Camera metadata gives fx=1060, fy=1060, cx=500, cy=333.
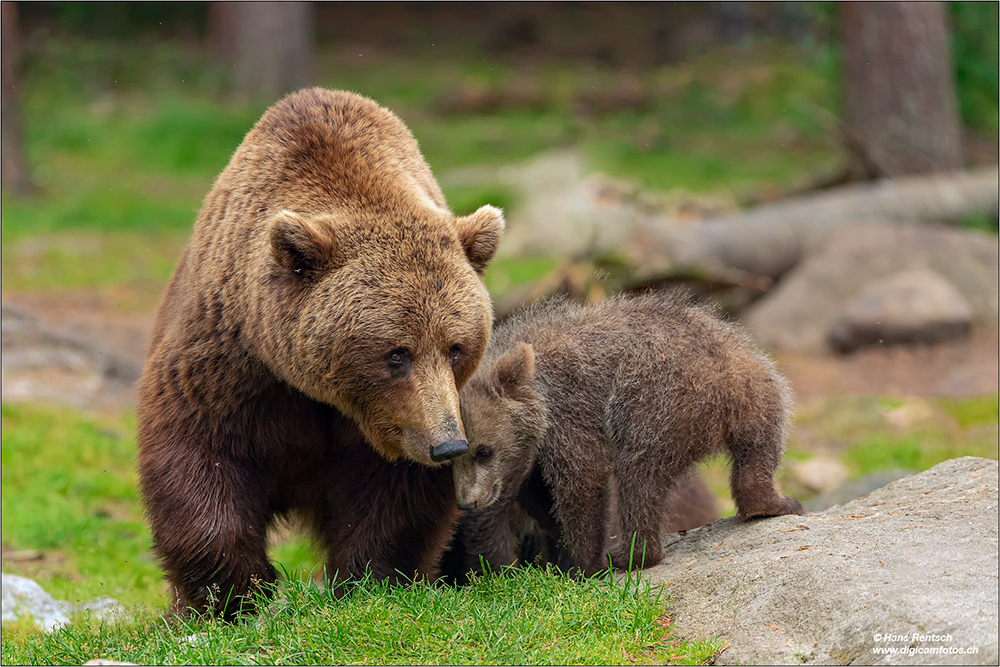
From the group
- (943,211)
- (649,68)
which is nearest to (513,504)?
(943,211)

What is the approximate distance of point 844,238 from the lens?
1245cm

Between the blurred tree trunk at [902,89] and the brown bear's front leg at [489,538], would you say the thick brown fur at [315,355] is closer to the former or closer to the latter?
the brown bear's front leg at [489,538]

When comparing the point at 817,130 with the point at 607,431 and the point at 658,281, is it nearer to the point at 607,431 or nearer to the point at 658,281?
the point at 658,281

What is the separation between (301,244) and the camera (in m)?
4.09

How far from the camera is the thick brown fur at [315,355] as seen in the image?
13.6ft

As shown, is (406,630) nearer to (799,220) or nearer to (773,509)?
(773,509)

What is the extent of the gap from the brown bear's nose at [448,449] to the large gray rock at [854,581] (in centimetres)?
112

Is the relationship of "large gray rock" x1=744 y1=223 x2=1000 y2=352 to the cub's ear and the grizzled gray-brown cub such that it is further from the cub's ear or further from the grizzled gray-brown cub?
the cub's ear

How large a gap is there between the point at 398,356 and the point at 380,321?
0.53 feet

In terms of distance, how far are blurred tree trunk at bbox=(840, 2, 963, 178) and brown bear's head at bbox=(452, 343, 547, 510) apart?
10.8 metres

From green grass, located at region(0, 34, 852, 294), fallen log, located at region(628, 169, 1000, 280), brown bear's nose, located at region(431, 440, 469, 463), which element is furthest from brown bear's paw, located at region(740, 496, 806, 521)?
green grass, located at region(0, 34, 852, 294)

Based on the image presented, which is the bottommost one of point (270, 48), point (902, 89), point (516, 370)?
point (270, 48)

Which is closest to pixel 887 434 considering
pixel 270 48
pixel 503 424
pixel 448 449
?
pixel 503 424

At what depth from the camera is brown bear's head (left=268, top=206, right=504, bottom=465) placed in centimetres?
411
